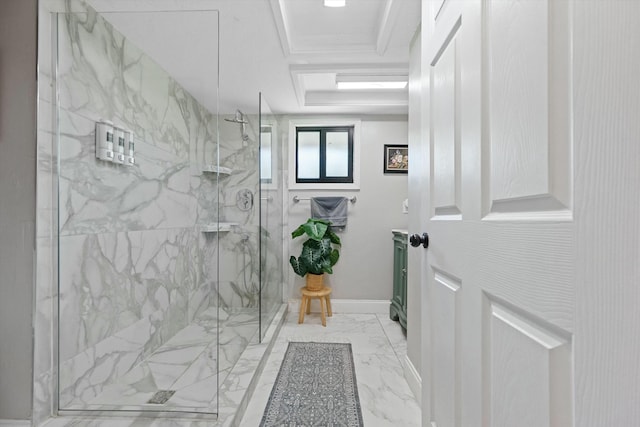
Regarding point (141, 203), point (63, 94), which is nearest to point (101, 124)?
point (63, 94)

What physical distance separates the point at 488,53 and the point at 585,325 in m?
0.56

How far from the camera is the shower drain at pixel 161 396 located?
1596 mm

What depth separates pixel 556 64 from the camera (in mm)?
474

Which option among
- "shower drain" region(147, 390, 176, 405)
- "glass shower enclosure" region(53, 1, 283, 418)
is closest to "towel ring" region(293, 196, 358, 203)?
"glass shower enclosure" region(53, 1, 283, 418)

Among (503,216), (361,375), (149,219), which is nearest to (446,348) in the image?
(503,216)

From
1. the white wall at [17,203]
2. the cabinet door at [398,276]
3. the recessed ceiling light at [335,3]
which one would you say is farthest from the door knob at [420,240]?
the cabinet door at [398,276]

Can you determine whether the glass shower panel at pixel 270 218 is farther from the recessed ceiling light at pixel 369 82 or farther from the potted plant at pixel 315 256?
the recessed ceiling light at pixel 369 82

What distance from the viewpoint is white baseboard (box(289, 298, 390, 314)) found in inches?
137

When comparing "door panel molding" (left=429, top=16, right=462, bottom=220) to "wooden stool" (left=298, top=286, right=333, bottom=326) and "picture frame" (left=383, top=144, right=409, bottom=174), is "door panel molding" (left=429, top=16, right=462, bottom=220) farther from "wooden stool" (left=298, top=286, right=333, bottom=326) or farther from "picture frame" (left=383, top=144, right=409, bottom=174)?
"picture frame" (left=383, top=144, right=409, bottom=174)

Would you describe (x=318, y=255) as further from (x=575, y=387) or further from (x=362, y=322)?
(x=575, y=387)

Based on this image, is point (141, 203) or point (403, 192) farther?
point (403, 192)

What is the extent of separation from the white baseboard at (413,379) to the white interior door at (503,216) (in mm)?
858

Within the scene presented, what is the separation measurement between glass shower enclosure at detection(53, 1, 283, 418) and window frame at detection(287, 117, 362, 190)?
88 centimetres

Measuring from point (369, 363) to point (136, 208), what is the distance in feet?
6.10
